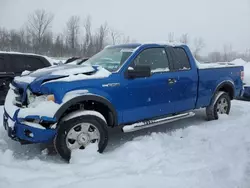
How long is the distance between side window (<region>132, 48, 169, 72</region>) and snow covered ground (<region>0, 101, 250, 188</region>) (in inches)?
49.8

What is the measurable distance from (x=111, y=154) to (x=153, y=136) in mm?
1006

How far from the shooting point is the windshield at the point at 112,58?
4.07 meters

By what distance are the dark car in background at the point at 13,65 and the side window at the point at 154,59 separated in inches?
154

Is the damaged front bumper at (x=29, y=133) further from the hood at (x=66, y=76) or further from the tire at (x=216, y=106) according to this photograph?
the tire at (x=216, y=106)

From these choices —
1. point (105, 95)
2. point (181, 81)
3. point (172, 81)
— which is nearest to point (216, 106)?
point (181, 81)

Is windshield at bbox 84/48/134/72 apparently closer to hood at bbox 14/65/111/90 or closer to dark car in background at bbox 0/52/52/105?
hood at bbox 14/65/111/90

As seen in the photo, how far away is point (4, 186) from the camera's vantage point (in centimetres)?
265

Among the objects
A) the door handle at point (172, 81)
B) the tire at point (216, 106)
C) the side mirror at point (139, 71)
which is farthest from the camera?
the tire at point (216, 106)

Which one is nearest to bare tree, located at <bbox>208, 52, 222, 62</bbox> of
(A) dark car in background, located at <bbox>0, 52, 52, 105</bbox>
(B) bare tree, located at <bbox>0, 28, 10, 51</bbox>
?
(B) bare tree, located at <bbox>0, 28, 10, 51</bbox>

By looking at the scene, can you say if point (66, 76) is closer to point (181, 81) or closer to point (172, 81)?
point (172, 81)

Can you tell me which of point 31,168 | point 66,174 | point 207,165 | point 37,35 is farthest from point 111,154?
point 37,35

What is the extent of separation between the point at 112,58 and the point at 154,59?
79 centimetres

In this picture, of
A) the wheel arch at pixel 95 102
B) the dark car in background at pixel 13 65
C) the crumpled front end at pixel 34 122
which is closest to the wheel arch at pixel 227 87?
the wheel arch at pixel 95 102

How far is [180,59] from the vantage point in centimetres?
476
